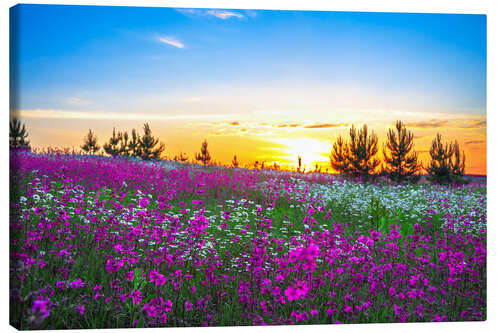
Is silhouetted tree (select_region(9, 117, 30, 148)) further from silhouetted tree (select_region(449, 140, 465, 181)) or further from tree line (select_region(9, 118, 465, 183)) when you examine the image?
silhouetted tree (select_region(449, 140, 465, 181))

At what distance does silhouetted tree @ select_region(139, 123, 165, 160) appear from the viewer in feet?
22.2

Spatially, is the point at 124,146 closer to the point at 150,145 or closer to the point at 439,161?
the point at 150,145

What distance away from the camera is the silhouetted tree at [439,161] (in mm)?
6969

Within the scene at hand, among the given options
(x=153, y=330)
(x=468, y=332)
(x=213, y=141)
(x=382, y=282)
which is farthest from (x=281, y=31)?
(x=468, y=332)

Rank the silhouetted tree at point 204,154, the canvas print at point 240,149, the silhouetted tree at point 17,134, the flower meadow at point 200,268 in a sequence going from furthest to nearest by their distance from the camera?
the silhouetted tree at point 204,154, the silhouetted tree at point 17,134, the canvas print at point 240,149, the flower meadow at point 200,268

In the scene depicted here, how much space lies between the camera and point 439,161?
7234mm

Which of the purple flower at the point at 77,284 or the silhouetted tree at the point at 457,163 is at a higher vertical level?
the silhouetted tree at the point at 457,163

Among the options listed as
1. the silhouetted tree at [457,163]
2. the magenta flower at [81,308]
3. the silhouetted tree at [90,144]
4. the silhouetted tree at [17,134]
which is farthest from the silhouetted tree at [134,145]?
the silhouetted tree at [457,163]

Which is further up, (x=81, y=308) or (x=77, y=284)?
(x=77, y=284)

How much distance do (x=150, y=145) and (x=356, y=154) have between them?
3.88 meters

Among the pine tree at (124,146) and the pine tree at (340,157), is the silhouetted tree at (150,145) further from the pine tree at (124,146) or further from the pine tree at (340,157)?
the pine tree at (340,157)

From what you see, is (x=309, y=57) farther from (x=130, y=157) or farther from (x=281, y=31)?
(x=130, y=157)

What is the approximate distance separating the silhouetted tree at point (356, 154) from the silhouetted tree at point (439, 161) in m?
1.02

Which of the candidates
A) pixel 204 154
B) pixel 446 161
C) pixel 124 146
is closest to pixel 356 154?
pixel 446 161
